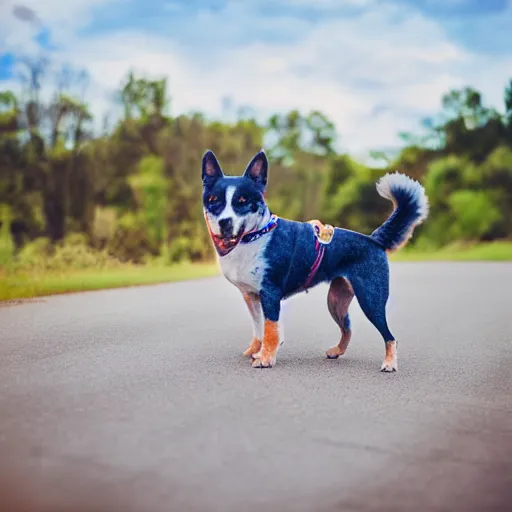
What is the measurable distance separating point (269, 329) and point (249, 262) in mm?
583

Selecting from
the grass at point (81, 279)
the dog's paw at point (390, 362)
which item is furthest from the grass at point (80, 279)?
the dog's paw at point (390, 362)

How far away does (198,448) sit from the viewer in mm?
4363

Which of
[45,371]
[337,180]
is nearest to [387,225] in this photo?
[45,371]

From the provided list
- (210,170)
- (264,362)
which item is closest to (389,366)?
(264,362)

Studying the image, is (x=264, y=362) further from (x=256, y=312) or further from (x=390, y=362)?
(x=390, y=362)

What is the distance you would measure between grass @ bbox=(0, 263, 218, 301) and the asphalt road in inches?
165

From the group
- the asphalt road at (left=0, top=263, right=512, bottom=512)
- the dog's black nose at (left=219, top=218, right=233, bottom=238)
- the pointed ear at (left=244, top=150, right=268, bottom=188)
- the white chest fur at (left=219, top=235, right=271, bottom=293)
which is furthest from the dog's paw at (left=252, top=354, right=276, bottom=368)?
the pointed ear at (left=244, top=150, right=268, bottom=188)

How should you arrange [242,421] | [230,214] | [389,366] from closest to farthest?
[242,421], [230,214], [389,366]

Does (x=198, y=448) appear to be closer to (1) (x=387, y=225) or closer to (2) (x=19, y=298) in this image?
(1) (x=387, y=225)

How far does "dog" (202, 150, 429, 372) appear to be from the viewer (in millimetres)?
6750

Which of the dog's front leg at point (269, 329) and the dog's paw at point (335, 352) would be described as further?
the dog's paw at point (335, 352)

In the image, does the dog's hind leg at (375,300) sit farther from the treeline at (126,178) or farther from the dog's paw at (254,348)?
the treeline at (126,178)

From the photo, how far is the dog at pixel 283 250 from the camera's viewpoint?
6750 mm

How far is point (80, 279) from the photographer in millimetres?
16484
